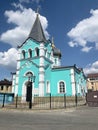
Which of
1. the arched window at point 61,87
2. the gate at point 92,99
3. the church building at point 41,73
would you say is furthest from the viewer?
the arched window at point 61,87

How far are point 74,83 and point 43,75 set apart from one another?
5.47 meters

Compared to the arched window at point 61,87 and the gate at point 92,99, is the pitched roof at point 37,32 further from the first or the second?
the gate at point 92,99

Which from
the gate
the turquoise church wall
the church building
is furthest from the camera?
the turquoise church wall

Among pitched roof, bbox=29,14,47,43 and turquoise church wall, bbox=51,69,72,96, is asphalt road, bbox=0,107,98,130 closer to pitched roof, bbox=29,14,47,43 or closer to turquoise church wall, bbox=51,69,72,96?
turquoise church wall, bbox=51,69,72,96

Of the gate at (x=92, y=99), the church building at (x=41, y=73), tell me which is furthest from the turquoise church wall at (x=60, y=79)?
the gate at (x=92, y=99)

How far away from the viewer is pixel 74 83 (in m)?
27.4

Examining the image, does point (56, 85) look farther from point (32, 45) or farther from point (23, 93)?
point (32, 45)

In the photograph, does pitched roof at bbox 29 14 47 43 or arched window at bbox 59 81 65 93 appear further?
pitched roof at bbox 29 14 47 43

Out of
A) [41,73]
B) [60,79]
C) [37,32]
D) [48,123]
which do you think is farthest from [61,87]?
[48,123]

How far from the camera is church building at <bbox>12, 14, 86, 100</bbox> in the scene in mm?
27406

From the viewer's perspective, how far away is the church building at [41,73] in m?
27.4

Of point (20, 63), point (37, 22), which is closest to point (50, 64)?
point (20, 63)

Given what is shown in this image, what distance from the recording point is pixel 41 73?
27250 mm

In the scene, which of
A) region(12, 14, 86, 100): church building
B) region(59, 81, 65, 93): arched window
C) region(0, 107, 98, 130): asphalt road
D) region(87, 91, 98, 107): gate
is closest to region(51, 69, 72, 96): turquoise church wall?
region(12, 14, 86, 100): church building
